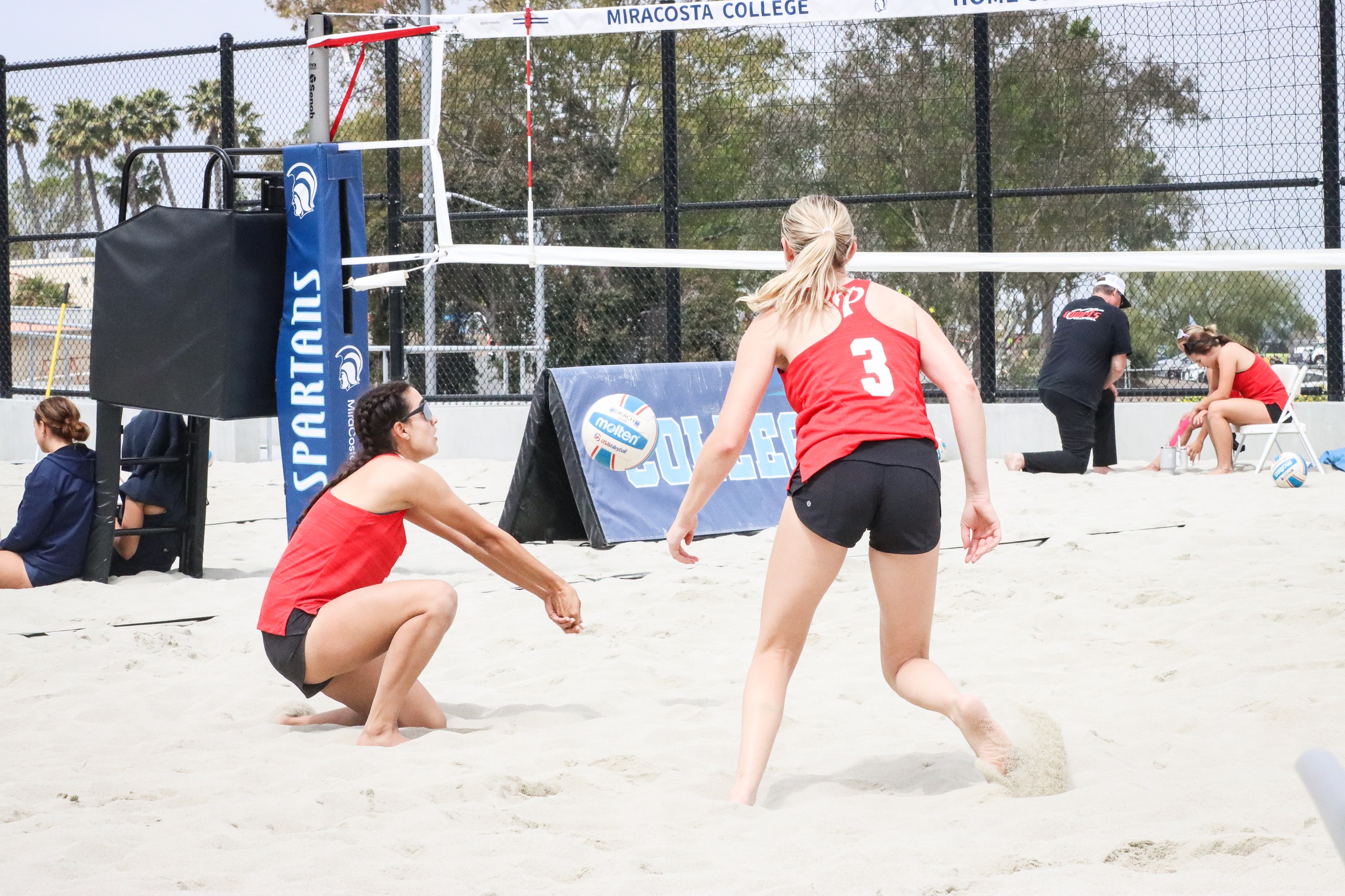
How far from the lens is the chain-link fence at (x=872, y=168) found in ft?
31.8

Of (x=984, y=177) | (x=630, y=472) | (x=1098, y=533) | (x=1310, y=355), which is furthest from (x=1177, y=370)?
(x=630, y=472)

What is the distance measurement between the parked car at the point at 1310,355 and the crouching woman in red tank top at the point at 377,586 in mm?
7780

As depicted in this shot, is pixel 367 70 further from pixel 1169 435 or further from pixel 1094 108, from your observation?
pixel 1169 435

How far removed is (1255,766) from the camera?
3.19m

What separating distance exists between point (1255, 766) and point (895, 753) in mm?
870

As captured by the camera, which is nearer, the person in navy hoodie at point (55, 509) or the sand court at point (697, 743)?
the sand court at point (697, 743)

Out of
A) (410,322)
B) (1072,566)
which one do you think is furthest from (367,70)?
(1072,566)

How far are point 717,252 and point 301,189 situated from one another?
3.56 metres

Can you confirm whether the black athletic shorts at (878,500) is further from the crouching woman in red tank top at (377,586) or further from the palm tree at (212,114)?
the palm tree at (212,114)

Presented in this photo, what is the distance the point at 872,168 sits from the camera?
10.8 meters

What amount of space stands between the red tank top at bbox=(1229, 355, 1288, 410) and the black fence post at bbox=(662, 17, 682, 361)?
4190mm

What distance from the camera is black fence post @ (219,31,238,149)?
440 inches

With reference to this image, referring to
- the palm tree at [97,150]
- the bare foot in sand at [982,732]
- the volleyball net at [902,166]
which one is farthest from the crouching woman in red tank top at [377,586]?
the palm tree at [97,150]

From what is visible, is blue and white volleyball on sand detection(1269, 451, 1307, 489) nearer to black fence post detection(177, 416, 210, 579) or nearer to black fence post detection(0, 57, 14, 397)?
black fence post detection(177, 416, 210, 579)
